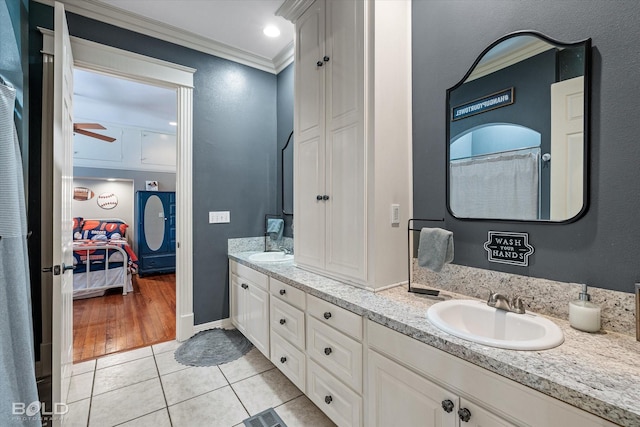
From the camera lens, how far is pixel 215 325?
2.91 m

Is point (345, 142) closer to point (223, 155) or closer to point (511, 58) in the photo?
point (511, 58)

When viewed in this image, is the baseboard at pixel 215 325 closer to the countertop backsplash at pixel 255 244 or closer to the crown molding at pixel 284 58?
the countertop backsplash at pixel 255 244

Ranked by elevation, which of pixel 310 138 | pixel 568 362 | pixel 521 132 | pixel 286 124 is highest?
pixel 286 124

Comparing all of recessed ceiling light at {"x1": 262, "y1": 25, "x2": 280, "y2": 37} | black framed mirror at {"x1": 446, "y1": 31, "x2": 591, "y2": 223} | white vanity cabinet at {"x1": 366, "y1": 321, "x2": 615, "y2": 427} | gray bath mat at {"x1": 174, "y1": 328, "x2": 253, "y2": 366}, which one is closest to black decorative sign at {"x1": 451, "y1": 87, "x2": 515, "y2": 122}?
black framed mirror at {"x1": 446, "y1": 31, "x2": 591, "y2": 223}

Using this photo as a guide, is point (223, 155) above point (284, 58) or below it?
below

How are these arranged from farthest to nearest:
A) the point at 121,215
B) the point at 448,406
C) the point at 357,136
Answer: the point at 121,215, the point at 357,136, the point at 448,406

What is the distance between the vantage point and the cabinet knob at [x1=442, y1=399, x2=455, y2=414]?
98cm

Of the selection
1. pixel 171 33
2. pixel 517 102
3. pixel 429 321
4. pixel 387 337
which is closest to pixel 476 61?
pixel 517 102

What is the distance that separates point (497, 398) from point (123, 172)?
275 inches

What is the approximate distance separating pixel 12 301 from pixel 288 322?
4.38 feet

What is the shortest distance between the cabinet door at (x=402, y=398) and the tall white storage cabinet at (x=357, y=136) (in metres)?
0.47

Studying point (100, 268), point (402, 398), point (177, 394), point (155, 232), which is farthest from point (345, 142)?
point (155, 232)

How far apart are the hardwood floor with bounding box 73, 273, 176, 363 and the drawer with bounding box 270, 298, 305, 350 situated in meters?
1.47

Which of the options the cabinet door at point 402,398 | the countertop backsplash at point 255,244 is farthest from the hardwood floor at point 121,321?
the cabinet door at point 402,398
